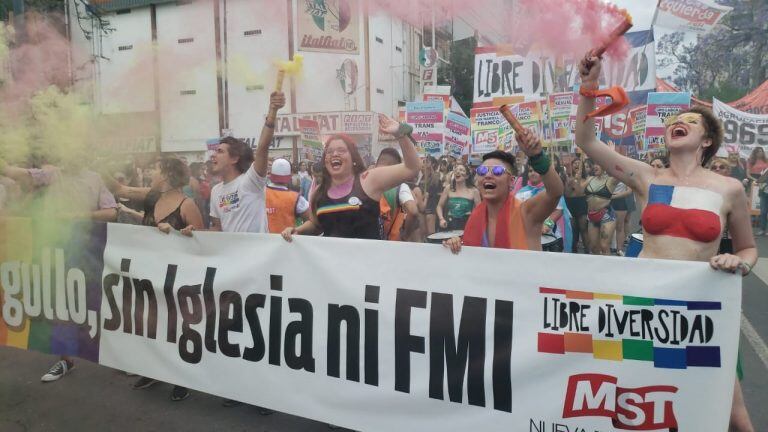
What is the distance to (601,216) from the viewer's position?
8.33m

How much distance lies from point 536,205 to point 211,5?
3.24m

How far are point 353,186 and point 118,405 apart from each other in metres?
2.13

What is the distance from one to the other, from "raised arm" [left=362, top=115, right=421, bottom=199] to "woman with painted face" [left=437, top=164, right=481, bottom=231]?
3.91 m

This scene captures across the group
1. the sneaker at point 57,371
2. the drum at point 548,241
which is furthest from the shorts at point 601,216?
the sneaker at point 57,371

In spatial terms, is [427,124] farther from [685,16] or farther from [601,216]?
[685,16]

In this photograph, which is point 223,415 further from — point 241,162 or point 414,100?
point 414,100

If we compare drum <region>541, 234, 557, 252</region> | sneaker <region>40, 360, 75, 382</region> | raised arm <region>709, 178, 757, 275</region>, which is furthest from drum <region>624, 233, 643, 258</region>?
sneaker <region>40, 360, 75, 382</region>

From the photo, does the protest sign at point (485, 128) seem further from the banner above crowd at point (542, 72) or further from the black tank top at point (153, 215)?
the black tank top at point (153, 215)

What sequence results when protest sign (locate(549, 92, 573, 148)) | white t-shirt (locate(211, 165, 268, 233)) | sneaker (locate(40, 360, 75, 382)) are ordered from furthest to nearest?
protest sign (locate(549, 92, 573, 148)) < sneaker (locate(40, 360, 75, 382)) < white t-shirt (locate(211, 165, 268, 233))

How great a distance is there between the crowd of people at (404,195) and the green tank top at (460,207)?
4.01 ft

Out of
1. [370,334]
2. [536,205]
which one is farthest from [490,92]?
[370,334]

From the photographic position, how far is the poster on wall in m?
4.34

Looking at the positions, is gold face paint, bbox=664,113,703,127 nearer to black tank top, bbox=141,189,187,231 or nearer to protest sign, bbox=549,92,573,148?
black tank top, bbox=141,189,187,231

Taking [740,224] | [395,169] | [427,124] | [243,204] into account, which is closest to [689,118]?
[740,224]
